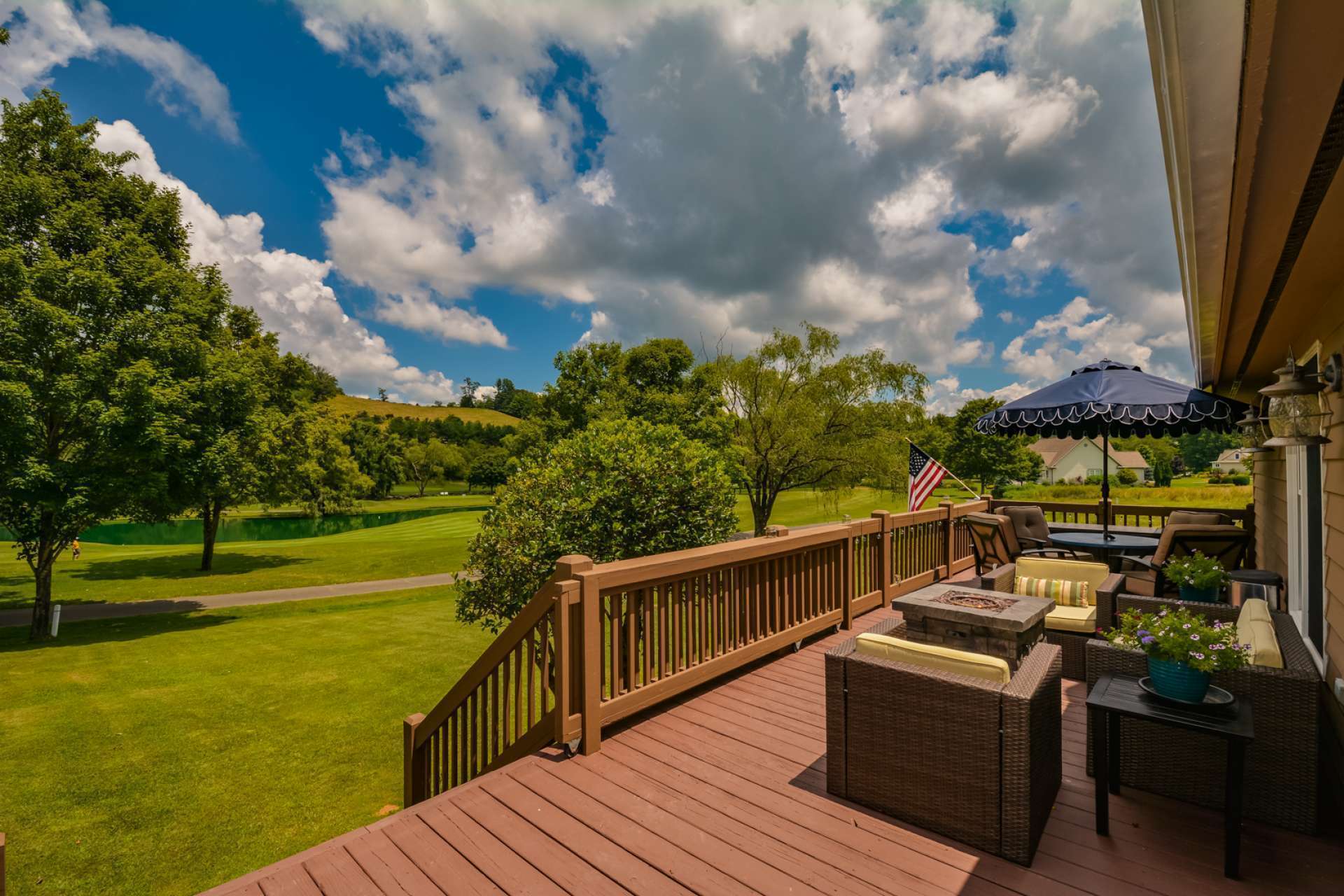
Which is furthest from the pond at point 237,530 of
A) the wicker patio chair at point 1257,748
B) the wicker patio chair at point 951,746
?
the wicker patio chair at point 1257,748

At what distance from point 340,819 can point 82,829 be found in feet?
7.09

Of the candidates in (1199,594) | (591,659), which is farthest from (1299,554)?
(591,659)

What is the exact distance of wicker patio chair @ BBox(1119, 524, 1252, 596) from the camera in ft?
17.8

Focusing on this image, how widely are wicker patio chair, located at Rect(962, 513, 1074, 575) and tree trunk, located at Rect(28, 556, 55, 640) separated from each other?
53.5ft

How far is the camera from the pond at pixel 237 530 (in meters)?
32.1

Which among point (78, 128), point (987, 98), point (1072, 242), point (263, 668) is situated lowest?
point (263, 668)

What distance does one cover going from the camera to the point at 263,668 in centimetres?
941

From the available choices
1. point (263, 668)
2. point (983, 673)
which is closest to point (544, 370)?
point (263, 668)

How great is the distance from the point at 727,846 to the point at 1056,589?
11.8 ft

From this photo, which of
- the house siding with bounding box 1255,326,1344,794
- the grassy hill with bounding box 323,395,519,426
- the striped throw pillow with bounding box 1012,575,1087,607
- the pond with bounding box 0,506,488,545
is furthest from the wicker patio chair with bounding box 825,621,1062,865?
the grassy hill with bounding box 323,395,519,426

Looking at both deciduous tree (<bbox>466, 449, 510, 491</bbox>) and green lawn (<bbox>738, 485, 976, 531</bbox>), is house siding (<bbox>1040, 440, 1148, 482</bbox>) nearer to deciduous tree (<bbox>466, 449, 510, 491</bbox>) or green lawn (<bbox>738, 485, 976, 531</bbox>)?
green lawn (<bbox>738, 485, 976, 531</bbox>)

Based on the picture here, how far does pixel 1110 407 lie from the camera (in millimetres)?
5734

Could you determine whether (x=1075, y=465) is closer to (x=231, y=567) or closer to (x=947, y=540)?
(x=947, y=540)

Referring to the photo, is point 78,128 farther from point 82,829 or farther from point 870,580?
point 870,580
